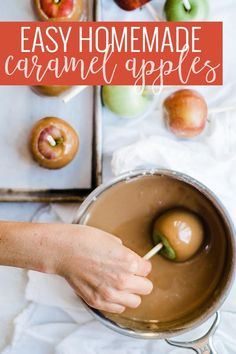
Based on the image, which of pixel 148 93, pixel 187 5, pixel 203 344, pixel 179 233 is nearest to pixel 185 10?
pixel 187 5

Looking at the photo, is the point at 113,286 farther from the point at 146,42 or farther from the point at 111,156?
the point at 146,42

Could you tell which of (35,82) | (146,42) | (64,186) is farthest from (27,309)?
(146,42)

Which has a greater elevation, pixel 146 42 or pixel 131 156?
pixel 146 42

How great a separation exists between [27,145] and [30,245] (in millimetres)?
256

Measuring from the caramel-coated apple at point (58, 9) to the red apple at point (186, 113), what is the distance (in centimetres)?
21

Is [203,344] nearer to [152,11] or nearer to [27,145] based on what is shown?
[27,145]

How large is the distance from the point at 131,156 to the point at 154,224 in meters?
0.14

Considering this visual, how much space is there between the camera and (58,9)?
2.98 ft

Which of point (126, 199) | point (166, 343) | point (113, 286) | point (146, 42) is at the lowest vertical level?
point (166, 343)

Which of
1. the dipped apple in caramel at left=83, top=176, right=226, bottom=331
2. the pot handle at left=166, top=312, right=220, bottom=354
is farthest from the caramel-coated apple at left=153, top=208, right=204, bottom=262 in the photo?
the pot handle at left=166, top=312, right=220, bottom=354

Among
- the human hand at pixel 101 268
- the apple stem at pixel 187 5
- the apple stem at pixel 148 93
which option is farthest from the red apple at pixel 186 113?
the human hand at pixel 101 268

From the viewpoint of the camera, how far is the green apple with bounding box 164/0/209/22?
0.91 m

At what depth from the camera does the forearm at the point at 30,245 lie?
726 mm

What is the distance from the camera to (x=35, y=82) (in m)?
0.94
